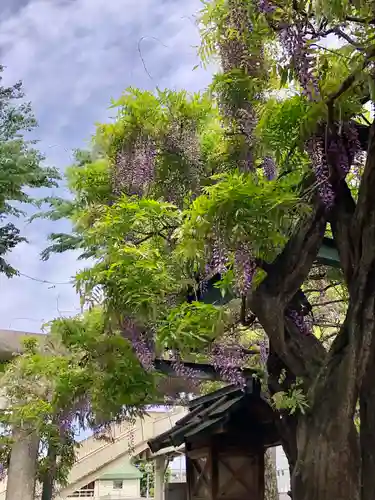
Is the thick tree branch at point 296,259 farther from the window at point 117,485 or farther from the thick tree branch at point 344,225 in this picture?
the window at point 117,485

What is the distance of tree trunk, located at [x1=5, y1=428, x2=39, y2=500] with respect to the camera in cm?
545

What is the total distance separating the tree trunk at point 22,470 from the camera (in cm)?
545

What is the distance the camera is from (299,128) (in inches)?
108

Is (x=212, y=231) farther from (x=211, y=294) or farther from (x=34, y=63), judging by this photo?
(x=34, y=63)

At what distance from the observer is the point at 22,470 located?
5504 millimetres

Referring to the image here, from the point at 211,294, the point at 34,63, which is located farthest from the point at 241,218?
the point at 34,63

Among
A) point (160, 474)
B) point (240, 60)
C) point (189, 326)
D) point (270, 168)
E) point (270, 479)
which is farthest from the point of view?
point (160, 474)

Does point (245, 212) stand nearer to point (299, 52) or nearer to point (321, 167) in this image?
point (321, 167)

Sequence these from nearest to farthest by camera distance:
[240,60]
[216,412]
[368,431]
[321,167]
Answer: [368,431]
[321,167]
[240,60]
[216,412]

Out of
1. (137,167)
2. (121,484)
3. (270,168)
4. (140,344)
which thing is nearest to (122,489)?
(121,484)

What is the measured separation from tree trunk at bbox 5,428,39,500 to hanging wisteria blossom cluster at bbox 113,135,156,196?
3.01 metres

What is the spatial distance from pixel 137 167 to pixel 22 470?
3.53 meters

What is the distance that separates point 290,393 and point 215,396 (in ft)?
8.35

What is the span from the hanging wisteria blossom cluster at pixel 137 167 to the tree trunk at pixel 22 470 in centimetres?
301
